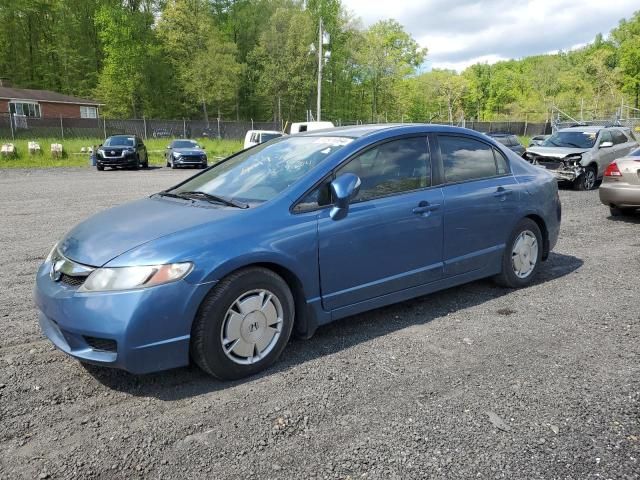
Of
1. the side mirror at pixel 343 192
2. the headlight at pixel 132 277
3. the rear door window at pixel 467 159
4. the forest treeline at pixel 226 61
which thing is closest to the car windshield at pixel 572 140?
the rear door window at pixel 467 159

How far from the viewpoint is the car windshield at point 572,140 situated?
13859 millimetres

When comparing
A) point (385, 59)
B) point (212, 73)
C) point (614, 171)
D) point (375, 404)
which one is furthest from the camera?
point (385, 59)

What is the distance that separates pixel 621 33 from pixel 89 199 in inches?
3977

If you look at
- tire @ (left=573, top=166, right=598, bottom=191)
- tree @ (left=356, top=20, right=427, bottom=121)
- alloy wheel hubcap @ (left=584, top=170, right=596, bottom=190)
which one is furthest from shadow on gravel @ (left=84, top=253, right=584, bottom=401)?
tree @ (left=356, top=20, right=427, bottom=121)

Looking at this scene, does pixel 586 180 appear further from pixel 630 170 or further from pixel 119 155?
pixel 119 155

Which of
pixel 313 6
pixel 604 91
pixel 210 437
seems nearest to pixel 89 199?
pixel 210 437

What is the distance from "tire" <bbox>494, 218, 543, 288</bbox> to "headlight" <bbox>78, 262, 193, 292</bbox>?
321 centimetres

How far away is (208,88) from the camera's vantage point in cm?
5369

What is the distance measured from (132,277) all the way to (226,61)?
5421 centimetres

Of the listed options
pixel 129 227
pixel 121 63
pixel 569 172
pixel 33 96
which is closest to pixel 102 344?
pixel 129 227

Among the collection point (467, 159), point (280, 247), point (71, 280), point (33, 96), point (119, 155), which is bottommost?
point (71, 280)

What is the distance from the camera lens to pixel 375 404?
117 inches

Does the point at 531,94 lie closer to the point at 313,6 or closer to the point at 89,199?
the point at 313,6

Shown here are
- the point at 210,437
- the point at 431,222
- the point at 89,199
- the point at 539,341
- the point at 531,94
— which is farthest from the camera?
the point at 531,94
